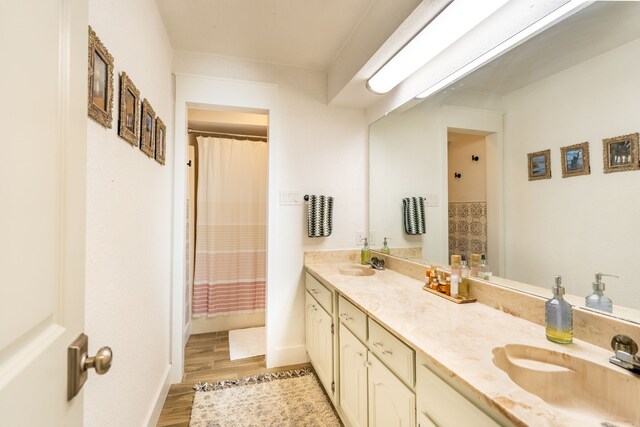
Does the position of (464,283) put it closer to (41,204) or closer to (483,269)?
(483,269)

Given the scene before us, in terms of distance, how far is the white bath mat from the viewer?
8.12 feet

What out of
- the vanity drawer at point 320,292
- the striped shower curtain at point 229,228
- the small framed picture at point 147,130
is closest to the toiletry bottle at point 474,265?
the vanity drawer at point 320,292

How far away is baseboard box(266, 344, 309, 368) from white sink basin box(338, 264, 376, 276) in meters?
0.75

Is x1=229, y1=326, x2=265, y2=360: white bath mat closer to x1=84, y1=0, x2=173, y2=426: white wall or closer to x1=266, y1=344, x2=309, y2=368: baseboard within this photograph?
x1=266, y1=344, x2=309, y2=368: baseboard

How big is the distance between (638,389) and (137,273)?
1790 millimetres

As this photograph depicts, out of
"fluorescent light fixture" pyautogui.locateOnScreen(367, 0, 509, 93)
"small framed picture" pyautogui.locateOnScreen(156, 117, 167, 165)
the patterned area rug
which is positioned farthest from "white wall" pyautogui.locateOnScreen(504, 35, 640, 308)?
"small framed picture" pyautogui.locateOnScreen(156, 117, 167, 165)

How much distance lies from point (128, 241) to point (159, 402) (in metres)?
1.16

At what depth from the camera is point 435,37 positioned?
55.7 inches

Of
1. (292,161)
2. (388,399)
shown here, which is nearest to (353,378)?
(388,399)

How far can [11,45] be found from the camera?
14.4 inches

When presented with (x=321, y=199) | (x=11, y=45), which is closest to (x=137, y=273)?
(x=11, y=45)

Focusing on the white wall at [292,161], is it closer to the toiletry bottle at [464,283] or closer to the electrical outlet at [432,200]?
the electrical outlet at [432,200]

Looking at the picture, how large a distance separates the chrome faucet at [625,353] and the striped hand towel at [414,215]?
1.12 metres

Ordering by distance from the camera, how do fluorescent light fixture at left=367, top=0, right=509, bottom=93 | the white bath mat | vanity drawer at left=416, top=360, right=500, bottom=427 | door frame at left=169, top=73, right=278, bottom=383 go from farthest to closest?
the white bath mat
door frame at left=169, top=73, right=278, bottom=383
fluorescent light fixture at left=367, top=0, right=509, bottom=93
vanity drawer at left=416, top=360, right=500, bottom=427
